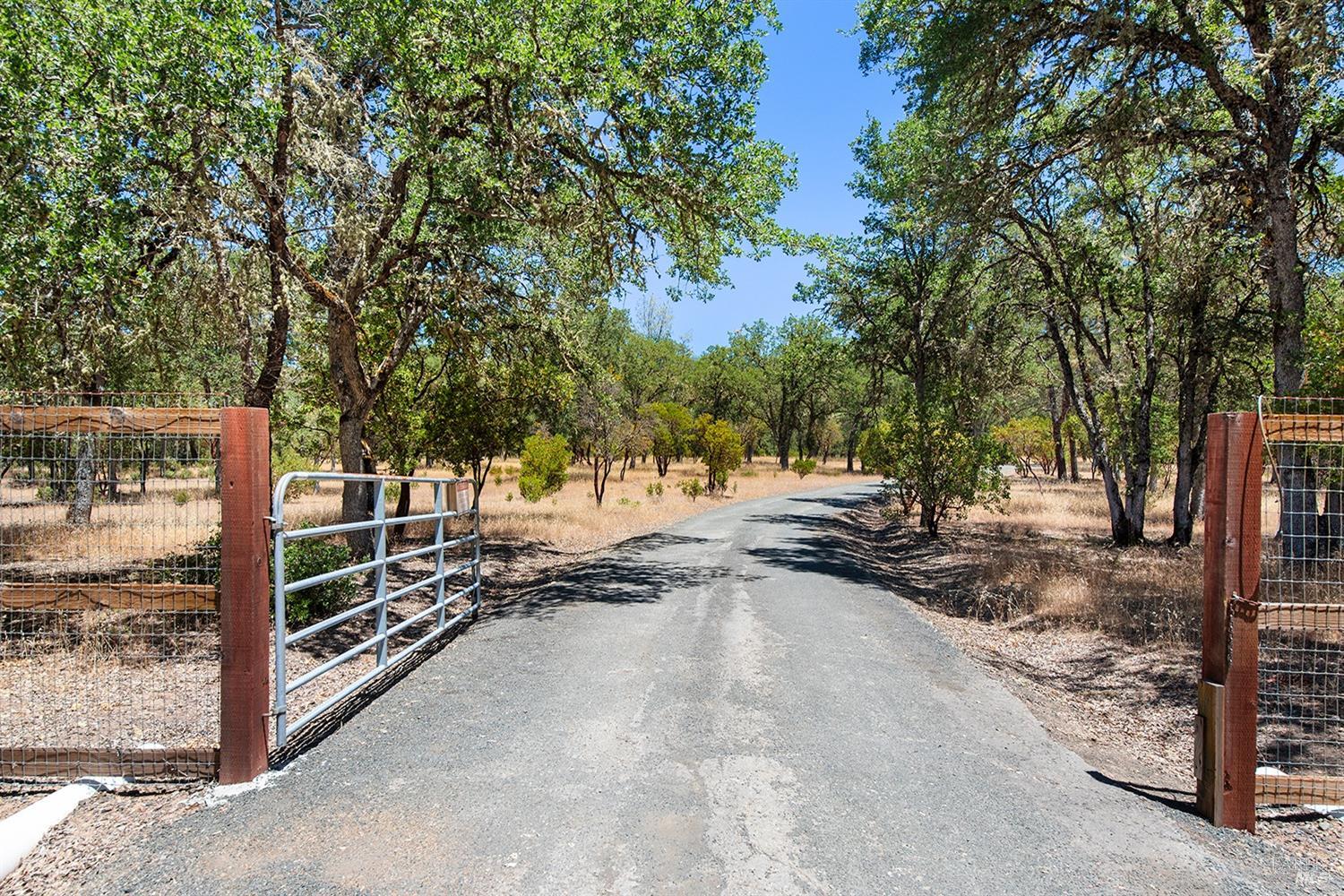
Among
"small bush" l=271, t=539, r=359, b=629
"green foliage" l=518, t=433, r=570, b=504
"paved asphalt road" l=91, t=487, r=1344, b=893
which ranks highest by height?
"green foliage" l=518, t=433, r=570, b=504

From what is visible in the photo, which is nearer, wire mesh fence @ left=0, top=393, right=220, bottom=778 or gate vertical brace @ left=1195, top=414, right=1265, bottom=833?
gate vertical brace @ left=1195, top=414, right=1265, bottom=833

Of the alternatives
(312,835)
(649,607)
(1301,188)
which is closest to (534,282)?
(649,607)

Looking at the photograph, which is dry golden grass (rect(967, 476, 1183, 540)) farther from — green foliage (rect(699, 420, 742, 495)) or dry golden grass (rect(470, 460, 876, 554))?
green foliage (rect(699, 420, 742, 495))

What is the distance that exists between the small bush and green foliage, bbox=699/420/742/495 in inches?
977

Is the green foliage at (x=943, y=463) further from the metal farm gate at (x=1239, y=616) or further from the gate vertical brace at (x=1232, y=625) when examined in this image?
the gate vertical brace at (x=1232, y=625)

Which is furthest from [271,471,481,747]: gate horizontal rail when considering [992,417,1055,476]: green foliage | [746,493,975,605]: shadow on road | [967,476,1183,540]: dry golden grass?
[992,417,1055,476]: green foliage

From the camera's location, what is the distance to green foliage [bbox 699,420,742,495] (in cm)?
3288

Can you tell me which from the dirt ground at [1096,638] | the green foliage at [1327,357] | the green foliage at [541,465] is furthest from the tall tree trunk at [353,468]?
the green foliage at [1327,357]

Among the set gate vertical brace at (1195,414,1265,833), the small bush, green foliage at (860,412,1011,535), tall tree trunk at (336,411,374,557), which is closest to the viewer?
gate vertical brace at (1195,414,1265,833)

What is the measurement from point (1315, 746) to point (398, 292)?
37.2 ft

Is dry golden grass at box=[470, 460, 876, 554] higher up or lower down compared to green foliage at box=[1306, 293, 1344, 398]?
lower down

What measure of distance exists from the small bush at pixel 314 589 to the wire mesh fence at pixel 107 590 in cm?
94

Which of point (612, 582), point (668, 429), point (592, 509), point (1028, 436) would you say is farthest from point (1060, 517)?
point (1028, 436)

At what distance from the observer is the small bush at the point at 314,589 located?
771 centimetres
